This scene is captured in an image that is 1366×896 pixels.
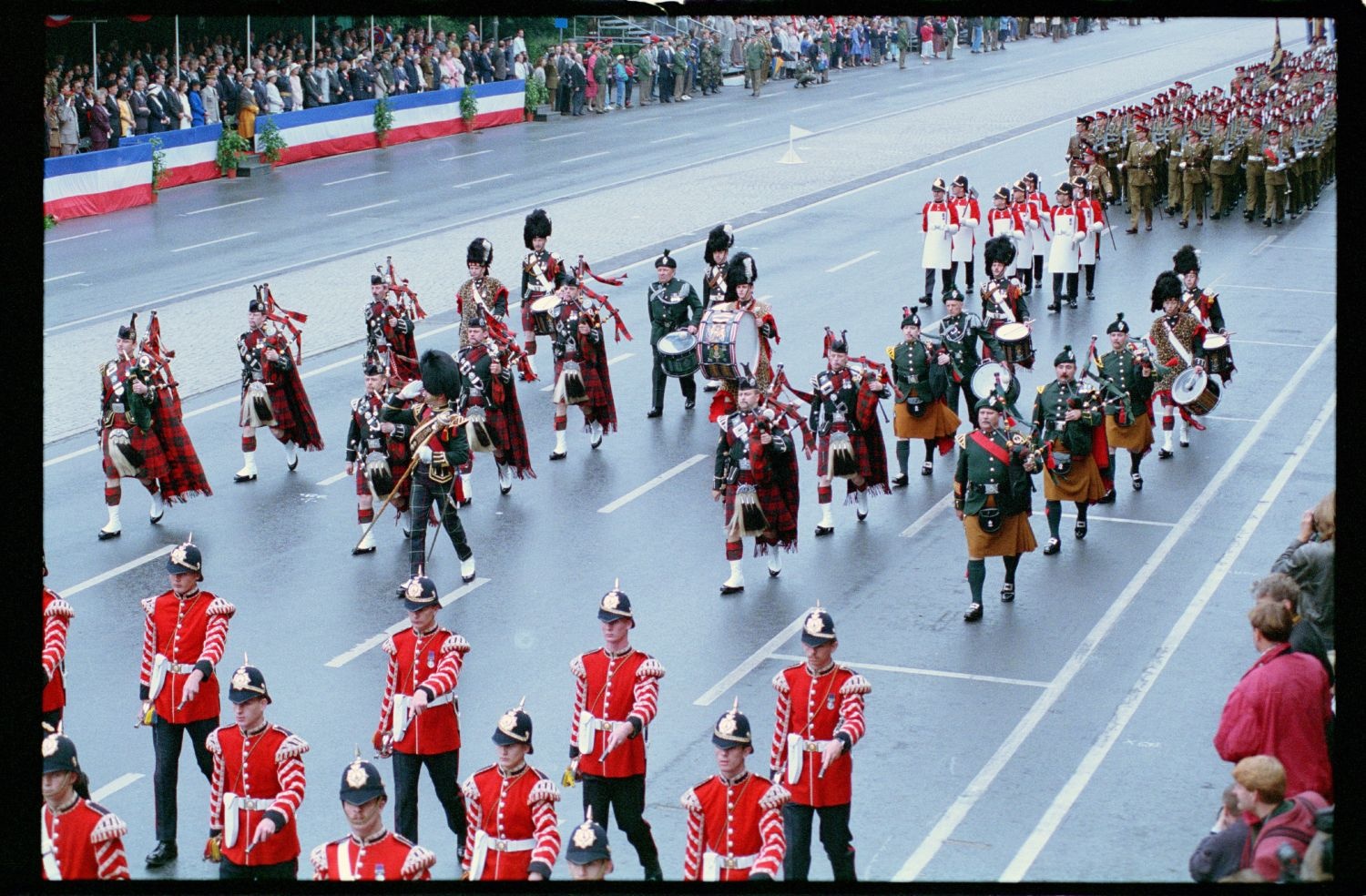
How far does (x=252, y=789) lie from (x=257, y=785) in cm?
4

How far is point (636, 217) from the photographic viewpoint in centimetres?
3450

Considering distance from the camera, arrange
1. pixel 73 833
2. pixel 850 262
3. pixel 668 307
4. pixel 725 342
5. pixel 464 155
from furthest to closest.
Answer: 1. pixel 464 155
2. pixel 850 262
3. pixel 668 307
4. pixel 725 342
5. pixel 73 833

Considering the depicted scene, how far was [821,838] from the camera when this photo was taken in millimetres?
10914

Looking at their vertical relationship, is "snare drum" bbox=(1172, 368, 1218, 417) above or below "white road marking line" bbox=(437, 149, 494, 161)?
below

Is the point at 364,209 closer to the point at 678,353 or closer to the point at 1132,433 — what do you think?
the point at 678,353

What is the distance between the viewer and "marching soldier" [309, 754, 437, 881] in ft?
30.4

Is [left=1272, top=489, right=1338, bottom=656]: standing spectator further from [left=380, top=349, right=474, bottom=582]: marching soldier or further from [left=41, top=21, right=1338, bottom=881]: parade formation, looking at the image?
[left=380, top=349, right=474, bottom=582]: marching soldier

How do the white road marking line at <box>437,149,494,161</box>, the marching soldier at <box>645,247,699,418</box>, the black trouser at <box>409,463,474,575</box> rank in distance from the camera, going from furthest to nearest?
the white road marking line at <box>437,149,494,161</box> → the marching soldier at <box>645,247,699,418</box> → the black trouser at <box>409,463,474,575</box>

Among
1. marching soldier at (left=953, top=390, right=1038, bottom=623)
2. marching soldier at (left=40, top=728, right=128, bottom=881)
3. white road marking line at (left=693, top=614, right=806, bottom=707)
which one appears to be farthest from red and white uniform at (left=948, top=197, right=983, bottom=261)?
marching soldier at (left=40, top=728, right=128, bottom=881)

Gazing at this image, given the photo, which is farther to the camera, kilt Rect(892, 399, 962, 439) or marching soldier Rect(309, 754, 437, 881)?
kilt Rect(892, 399, 962, 439)

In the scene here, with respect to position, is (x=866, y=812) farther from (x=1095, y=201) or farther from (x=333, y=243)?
(x=333, y=243)

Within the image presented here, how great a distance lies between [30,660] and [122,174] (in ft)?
96.6

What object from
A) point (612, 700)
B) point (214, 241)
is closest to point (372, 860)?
point (612, 700)

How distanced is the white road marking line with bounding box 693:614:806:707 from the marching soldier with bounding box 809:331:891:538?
2368 mm
